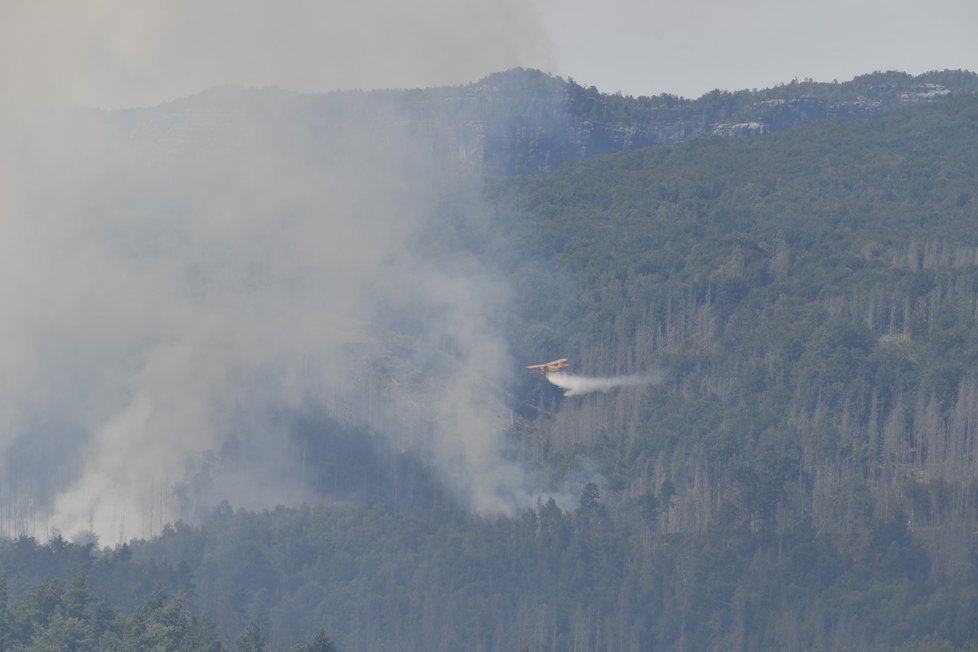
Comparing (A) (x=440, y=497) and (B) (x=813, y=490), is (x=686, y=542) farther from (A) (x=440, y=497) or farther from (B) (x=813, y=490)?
(A) (x=440, y=497)

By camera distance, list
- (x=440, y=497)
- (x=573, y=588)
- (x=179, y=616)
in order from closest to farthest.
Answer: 1. (x=179, y=616)
2. (x=573, y=588)
3. (x=440, y=497)

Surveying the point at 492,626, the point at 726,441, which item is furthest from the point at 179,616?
the point at 726,441

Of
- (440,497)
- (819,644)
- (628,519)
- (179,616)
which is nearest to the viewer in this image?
(179,616)

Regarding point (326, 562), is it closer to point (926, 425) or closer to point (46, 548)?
point (46, 548)

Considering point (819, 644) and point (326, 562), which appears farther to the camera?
point (326, 562)

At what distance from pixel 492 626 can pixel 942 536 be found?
24773 millimetres

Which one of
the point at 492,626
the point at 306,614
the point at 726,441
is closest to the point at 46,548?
the point at 306,614

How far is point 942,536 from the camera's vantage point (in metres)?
171

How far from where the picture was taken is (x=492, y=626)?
561 ft

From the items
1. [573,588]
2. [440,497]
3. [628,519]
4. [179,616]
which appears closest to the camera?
[179,616]

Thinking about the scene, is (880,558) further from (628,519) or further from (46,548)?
(46,548)

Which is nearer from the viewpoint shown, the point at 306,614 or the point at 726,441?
the point at 306,614

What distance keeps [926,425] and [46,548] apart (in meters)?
52.2

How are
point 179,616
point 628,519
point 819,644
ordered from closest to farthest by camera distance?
point 179,616, point 819,644, point 628,519
